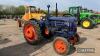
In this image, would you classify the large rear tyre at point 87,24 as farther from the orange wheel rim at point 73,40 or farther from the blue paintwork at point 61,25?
the blue paintwork at point 61,25

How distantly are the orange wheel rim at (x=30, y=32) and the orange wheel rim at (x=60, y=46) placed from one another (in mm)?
1535

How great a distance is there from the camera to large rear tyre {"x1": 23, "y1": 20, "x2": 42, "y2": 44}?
9555mm

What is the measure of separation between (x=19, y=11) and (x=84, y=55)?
50781 millimetres

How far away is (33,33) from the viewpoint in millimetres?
9844

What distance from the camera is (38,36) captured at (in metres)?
9.52

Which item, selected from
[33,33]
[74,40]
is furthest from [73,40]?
[33,33]

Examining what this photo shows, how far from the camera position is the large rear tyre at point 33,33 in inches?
376

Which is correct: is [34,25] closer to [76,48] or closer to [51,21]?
[51,21]

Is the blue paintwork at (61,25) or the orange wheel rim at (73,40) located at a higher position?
the blue paintwork at (61,25)

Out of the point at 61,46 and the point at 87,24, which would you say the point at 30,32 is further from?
the point at 87,24

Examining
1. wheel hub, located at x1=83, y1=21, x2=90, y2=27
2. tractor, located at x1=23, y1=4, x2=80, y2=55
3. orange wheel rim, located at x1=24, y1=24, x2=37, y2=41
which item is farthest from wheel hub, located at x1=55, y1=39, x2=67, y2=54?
wheel hub, located at x1=83, y1=21, x2=90, y2=27

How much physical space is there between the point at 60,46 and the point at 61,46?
0.05 metres

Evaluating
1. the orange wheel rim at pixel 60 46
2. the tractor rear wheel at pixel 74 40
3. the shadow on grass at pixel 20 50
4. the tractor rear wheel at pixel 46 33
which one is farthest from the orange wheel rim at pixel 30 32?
the tractor rear wheel at pixel 74 40

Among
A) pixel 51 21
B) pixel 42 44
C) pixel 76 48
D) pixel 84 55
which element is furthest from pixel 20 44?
pixel 84 55
